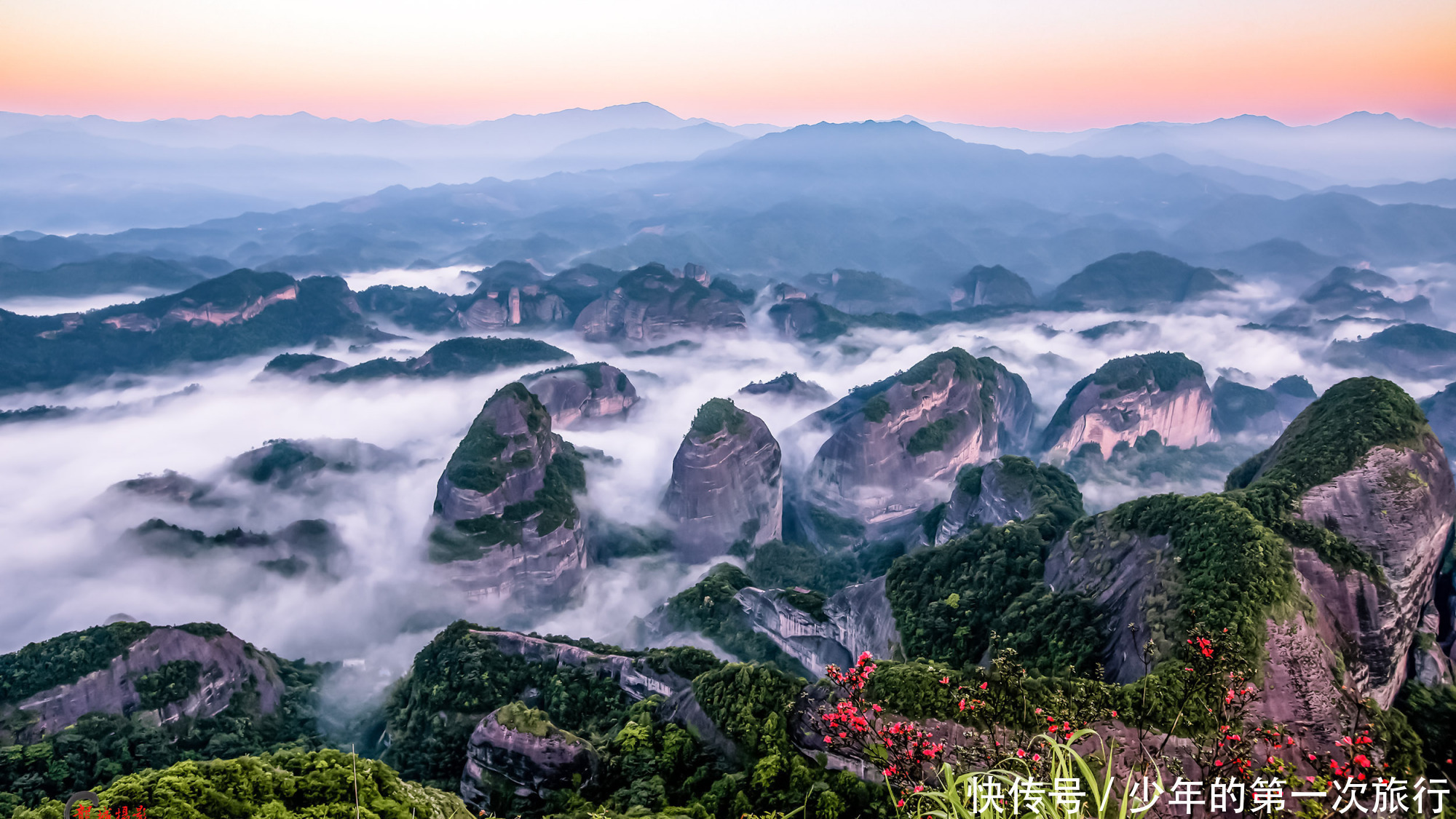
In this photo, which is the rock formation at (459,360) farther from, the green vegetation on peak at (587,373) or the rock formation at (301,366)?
the green vegetation on peak at (587,373)

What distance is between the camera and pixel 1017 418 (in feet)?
254

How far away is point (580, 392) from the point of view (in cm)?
7006

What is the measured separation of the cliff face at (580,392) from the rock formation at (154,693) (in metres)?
38.6

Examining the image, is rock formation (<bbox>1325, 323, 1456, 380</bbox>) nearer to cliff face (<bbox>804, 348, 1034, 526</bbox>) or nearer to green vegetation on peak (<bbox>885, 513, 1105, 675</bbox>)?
cliff face (<bbox>804, 348, 1034, 526</bbox>)

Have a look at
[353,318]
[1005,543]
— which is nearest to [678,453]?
[1005,543]

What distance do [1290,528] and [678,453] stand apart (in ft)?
133

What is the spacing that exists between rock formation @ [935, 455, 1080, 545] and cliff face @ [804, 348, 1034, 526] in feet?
49.4

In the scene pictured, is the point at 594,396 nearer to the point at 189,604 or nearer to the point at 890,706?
the point at 189,604

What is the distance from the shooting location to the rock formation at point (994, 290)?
413 ft

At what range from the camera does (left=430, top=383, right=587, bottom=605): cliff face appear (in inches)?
1778

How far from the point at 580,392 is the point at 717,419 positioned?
2107 cm

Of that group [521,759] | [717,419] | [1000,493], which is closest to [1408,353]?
[1000,493]

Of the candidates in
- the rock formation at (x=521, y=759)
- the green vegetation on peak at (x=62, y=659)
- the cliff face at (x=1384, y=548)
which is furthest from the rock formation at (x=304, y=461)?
the cliff face at (x=1384, y=548)

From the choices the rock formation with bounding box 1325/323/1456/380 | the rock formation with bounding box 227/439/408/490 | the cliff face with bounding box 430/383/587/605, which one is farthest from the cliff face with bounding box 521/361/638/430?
the rock formation with bounding box 1325/323/1456/380
